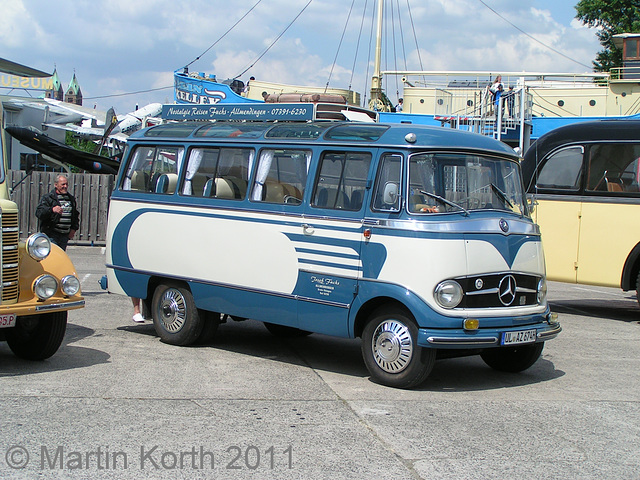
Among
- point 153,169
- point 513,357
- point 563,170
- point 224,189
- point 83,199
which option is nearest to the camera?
point 513,357

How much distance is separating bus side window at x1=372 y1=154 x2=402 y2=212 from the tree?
118 ft

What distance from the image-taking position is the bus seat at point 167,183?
991 cm

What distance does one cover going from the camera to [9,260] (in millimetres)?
7730

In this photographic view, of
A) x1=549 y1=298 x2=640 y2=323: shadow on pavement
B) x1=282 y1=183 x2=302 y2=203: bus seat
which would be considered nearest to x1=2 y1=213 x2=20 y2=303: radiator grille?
x1=282 y1=183 x2=302 y2=203: bus seat

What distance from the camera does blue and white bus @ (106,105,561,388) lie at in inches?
294

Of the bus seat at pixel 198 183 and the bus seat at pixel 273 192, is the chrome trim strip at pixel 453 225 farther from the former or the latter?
the bus seat at pixel 198 183

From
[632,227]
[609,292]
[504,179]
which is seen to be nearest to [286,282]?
[504,179]

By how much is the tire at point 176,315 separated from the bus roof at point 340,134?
6.39 feet

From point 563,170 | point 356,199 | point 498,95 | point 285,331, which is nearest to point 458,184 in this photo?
point 356,199

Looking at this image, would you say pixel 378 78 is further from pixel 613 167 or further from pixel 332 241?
pixel 332 241

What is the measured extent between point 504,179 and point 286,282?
259 centimetres

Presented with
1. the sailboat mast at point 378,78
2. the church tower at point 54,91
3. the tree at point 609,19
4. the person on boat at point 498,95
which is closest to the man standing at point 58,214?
the church tower at point 54,91

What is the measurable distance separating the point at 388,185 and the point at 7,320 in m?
3.91

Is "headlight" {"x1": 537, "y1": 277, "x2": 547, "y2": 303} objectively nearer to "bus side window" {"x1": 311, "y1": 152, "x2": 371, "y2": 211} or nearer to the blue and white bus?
the blue and white bus
